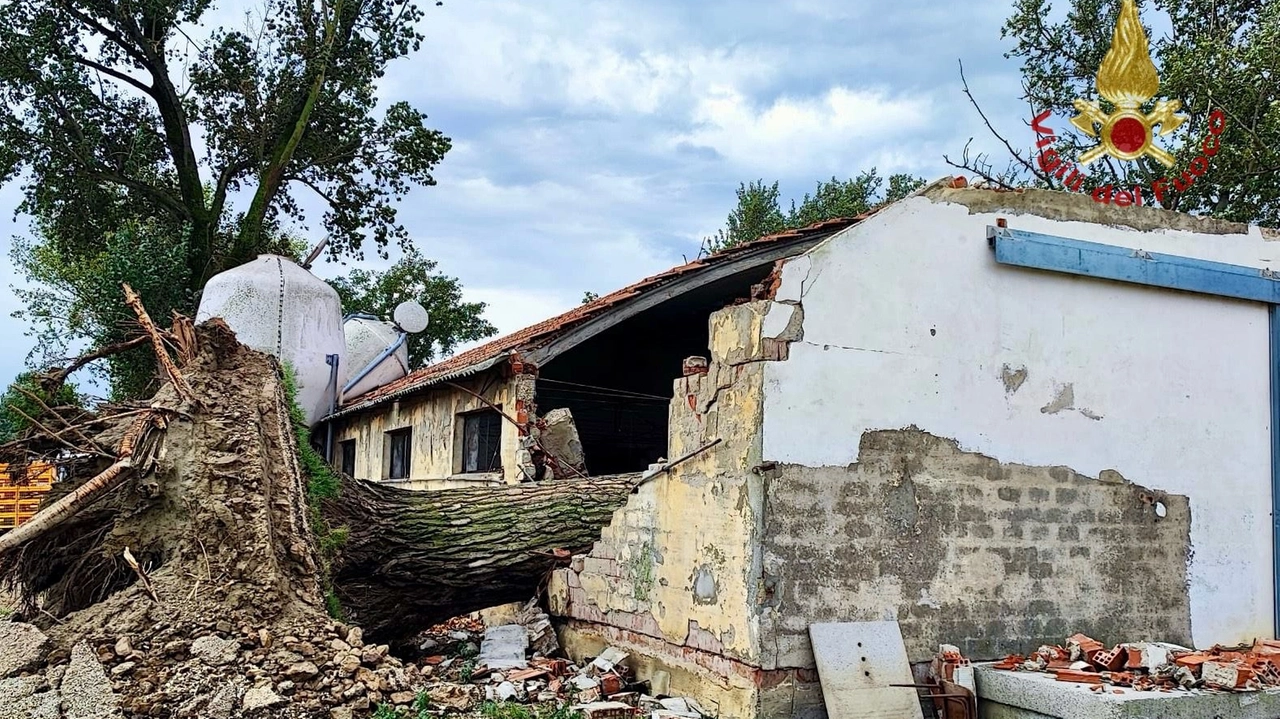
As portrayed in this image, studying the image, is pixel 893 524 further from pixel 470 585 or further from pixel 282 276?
pixel 282 276

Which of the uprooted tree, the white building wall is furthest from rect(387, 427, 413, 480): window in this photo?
the white building wall

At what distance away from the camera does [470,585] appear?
888cm

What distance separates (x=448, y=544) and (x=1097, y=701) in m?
5.11

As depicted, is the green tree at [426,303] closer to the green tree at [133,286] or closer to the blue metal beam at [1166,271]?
the green tree at [133,286]

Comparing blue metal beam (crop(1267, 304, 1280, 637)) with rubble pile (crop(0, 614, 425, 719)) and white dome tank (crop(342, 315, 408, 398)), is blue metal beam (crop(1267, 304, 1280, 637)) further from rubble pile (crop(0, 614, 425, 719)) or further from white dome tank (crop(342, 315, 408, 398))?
white dome tank (crop(342, 315, 408, 398))

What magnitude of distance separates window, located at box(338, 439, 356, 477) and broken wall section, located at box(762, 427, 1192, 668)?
504 inches

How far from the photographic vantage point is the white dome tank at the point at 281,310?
48.0 ft

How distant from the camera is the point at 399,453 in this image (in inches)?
629

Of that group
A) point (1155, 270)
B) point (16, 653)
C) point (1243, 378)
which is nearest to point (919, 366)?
point (1155, 270)

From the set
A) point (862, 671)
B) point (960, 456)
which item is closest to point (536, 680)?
point (862, 671)

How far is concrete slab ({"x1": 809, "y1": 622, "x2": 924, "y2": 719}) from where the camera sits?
6.46 m

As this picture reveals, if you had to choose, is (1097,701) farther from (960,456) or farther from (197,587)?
(197,587)

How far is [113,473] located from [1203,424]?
771 cm

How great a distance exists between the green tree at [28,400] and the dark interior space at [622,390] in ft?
24.0
